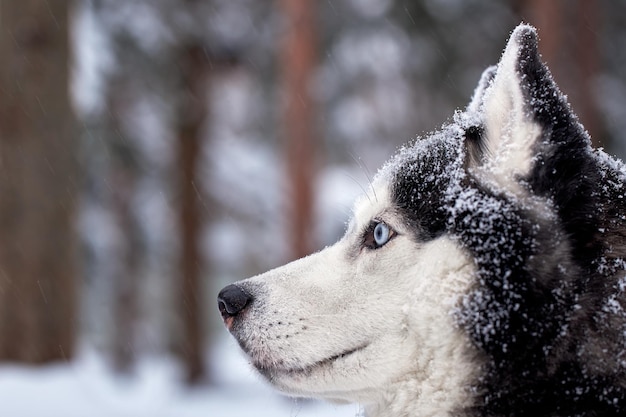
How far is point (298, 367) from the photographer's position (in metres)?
2.52

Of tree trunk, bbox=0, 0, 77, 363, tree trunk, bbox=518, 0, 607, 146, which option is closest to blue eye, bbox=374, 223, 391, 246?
tree trunk, bbox=0, 0, 77, 363

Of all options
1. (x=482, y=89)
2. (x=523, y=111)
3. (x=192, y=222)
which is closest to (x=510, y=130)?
(x=523, y=111)

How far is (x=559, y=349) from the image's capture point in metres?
2.23

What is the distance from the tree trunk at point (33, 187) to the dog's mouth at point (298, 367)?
193 inches

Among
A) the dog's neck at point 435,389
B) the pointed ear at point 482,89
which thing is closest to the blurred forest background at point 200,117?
the pointed ear at point 482,89

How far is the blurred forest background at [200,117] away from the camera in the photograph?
22.9ft

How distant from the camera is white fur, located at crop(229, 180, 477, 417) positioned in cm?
236

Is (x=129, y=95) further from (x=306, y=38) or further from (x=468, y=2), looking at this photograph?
(x=468, y=2)

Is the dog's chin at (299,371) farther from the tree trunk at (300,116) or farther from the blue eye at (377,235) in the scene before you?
the tree trunk at (300,116)

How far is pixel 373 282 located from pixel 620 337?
2.60ft

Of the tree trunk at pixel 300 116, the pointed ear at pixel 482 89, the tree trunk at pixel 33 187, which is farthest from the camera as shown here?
the tree trunk at pixel 300 116

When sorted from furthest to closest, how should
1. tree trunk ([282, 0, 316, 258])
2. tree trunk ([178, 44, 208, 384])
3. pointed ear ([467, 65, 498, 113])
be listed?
1. tree trunk ([178, 44, 208, 384])
2. tree trunk ([282, 0, 316, 258])
3. pointed ear ([467, 65, 498, 113])

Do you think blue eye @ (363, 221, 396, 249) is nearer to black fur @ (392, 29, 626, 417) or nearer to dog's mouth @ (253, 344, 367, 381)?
black fur @ (392, 29, 626, 417)

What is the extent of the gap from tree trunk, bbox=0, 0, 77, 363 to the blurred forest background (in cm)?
1
